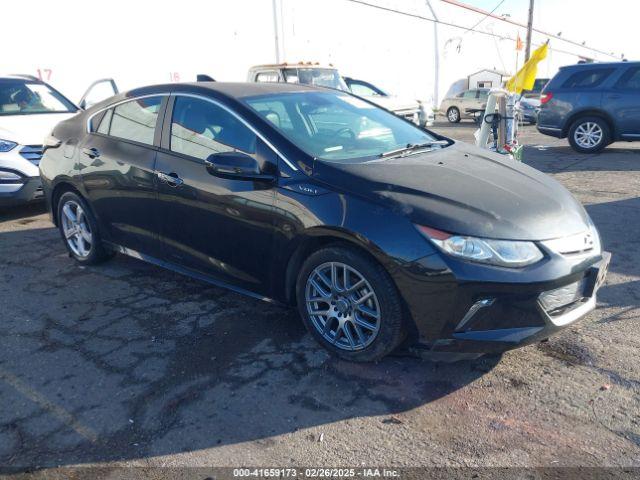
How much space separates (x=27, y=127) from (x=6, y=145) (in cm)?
48

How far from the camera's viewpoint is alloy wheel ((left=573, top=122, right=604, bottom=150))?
36.2ft

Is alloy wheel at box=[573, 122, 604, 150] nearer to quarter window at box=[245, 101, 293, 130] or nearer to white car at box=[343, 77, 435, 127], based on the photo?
white car at box=[343, 77, 435, 127]

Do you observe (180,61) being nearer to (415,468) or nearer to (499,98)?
(499,98)

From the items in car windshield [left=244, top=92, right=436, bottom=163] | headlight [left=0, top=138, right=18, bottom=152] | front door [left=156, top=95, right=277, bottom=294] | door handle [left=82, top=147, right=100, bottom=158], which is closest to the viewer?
front door [left=156, top=95, right=277, bottom=294]

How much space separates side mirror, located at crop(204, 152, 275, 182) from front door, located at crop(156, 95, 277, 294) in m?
0.06

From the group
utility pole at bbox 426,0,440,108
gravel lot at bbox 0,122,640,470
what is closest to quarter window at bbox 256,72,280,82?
gravel lot at bbox 0,122,640,470

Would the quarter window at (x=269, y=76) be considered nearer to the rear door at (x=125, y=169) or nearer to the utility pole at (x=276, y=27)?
the utility pole at (x=276, y=27)

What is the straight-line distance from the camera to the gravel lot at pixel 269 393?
8.30ft

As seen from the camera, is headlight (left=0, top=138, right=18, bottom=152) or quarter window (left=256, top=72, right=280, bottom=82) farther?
quarter window (left=256, top=72, right=280, bottom=82)

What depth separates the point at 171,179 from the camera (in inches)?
151

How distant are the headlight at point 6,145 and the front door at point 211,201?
3.41 m

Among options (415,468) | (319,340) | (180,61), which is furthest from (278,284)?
(180,61)

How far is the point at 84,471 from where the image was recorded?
244 centimetres

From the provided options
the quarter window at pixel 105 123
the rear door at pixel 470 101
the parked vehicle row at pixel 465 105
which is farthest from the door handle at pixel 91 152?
the rear door at pixel 470 101
